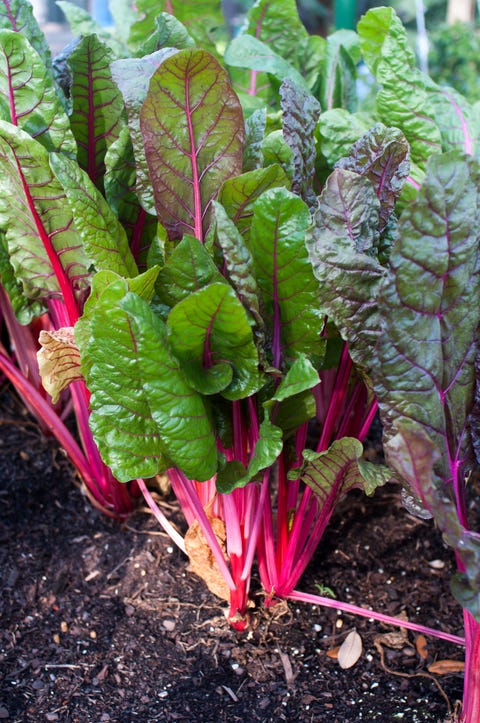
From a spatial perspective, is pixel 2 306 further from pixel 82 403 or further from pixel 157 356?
pixel 157 356

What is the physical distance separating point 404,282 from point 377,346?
0.27 feet

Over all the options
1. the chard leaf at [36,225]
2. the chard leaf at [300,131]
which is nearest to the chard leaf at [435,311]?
the chard leaf at [300,131]

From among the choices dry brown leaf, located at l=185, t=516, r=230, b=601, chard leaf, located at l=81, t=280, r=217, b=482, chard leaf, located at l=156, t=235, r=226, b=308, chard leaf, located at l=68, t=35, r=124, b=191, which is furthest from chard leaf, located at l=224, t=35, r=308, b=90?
dry brown leaf, located at l=185, t=516, r=230, b=601

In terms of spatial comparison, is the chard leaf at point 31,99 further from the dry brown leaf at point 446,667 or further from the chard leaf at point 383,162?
the dry brown leaf at point 446,667

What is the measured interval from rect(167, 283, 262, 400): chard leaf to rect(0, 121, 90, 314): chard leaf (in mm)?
379

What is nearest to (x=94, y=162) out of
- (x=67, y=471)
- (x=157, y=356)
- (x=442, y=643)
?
(x=157, y=356)

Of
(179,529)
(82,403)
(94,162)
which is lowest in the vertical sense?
(179,529)

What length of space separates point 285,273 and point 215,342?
14 centimetres

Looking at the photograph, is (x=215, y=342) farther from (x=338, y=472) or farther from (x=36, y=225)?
(x=36, y=225)

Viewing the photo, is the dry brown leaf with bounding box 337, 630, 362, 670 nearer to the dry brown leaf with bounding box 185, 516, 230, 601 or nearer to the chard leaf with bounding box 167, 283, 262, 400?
the dry brown leaf with bounding box 185, 516, 230, 601

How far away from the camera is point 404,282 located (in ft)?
2.82

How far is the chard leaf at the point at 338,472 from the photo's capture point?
99cm

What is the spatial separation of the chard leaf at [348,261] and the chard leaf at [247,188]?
0.10 metres

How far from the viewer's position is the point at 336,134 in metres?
1.33
